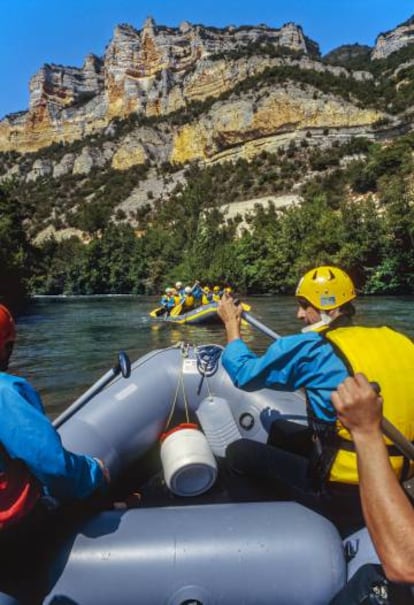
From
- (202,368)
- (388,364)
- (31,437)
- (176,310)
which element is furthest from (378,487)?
(176,310)

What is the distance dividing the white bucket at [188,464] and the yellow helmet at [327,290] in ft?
3.53

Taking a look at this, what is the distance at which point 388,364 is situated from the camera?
6.57ft

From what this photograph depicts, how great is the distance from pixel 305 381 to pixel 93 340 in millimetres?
11775

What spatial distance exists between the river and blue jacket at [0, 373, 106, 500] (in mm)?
4303

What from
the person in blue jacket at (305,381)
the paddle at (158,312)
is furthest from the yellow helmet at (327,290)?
the paddle at (158,312)

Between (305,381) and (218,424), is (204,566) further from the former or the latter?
(218,424)

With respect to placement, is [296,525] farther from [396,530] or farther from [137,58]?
[137,58]

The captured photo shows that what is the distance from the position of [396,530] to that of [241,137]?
66615 millimetres

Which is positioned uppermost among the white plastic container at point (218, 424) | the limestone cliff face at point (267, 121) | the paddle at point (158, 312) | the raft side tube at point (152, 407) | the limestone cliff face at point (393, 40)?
the limestone cliff face at point (393, 40)

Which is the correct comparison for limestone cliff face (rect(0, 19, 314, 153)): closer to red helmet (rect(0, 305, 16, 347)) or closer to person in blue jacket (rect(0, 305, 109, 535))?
red helmet (rect(0, 305, 16, 347))

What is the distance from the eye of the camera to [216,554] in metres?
2.06

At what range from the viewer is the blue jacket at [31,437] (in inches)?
66.3

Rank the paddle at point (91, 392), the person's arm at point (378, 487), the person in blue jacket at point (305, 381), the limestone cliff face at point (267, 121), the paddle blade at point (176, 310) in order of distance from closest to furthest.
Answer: the person's arm at point (378, 487) < the person in blue jacket at point (305, 381) < the paddle at point (91, 392) < the paddle blade at point (176, 310) < the limestone cliff face at point (267, 121)

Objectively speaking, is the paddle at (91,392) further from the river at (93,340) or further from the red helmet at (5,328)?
the river at (93,340)
